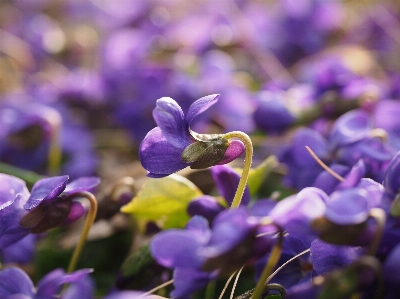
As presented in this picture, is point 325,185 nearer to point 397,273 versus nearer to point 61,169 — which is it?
point 397,273

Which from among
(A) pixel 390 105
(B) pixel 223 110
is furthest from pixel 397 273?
(B) pixel 223 110

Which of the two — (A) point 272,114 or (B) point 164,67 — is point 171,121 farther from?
(B) point 164,67

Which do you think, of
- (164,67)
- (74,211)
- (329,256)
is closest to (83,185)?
(74,211)

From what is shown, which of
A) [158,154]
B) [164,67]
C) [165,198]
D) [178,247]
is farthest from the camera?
[164,67]

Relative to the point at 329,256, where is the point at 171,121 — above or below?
above

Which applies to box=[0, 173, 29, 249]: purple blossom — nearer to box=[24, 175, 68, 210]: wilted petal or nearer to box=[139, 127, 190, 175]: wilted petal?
box=[24, 175, 68, 210]: wilted petal

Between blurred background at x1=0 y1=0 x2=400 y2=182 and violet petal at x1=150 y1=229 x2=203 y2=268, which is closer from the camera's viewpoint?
violet petal at x1=150 y1=229 x2=203 y2=268

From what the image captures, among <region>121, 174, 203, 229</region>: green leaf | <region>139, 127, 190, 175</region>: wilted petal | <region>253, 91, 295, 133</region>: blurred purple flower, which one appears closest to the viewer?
<region>139, 127, 190, 175</region>: wilted petal

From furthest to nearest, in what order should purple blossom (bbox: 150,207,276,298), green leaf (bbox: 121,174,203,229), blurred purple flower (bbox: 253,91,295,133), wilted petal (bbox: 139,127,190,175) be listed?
blurred purple flower (bbox: 253,91,295,133)
green leaf (bbox: 121,174,203,229)
wilted petal (bbox: 139,127,190,175)
purple blossom (bbox: 150,207,276,298)

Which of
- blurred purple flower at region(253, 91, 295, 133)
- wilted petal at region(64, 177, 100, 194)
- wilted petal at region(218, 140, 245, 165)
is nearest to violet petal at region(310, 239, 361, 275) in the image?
wilted petal at region(218, 140, 245, 165)
